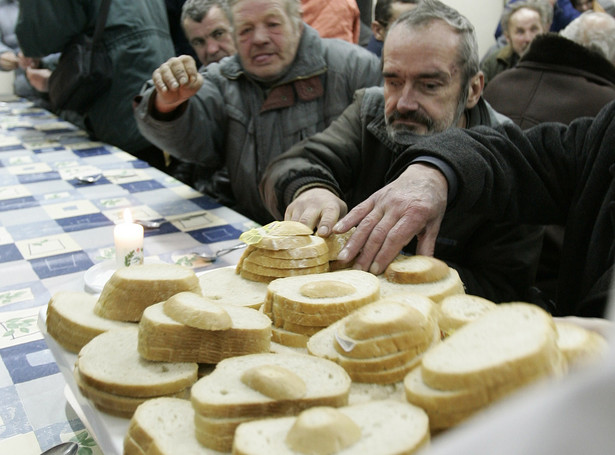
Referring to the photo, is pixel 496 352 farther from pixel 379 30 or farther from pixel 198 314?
pixel 379 30

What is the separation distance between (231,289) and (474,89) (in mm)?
1624

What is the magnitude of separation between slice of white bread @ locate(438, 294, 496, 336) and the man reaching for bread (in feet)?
3.42

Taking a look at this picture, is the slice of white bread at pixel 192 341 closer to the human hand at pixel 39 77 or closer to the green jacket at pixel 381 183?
the green jacket at pixel 381 183

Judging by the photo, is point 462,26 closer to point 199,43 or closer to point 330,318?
point 330,318

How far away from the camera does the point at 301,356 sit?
0.95m

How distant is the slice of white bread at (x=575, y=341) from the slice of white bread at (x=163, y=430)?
0.51 meters

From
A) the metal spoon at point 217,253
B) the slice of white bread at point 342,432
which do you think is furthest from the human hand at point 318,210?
the slice of white bread at point 342,432

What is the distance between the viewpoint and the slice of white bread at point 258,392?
2.61 ft

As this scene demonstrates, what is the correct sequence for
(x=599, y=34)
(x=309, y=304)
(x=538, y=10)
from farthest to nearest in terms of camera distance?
(x=538, y=10) → (x=599, y=34) → (x=309, y=304)

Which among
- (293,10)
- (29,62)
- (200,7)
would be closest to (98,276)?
(293,10)

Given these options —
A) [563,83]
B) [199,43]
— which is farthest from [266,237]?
[199,43]

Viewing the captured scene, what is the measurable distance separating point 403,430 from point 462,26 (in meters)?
2.04

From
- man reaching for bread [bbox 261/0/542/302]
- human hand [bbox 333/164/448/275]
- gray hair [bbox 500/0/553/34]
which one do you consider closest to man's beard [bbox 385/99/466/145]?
man reaching for bread [bbox 261/0/542/302]

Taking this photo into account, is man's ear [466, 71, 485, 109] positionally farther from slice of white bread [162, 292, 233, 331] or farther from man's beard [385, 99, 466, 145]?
slice of white bread [162, 292, 233, 331]
